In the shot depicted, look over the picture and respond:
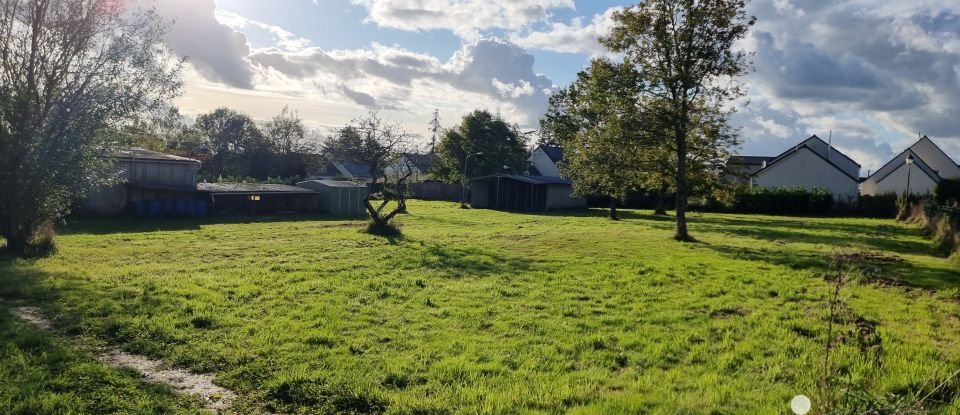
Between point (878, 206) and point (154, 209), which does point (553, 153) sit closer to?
point (878, 206)

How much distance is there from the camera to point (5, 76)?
1522cm

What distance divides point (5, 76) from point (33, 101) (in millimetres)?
999

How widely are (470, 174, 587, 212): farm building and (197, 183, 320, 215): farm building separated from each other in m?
15.5

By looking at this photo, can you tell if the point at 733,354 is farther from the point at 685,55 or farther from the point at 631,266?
the point at 685,55

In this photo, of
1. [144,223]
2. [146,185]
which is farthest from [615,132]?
[146,185]

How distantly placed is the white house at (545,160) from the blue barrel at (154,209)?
43159 mm

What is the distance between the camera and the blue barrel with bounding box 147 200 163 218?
2834cm

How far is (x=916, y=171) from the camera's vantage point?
51781 mm

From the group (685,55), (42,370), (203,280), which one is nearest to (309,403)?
(42,370)

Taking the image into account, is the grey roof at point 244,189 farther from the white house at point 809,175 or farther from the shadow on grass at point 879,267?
the white house at point 809,175

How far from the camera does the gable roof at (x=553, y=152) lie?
6425 cm

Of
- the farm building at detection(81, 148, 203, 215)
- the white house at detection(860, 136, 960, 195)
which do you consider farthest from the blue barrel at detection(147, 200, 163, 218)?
the white house at detection(860, 136, 960, 195)

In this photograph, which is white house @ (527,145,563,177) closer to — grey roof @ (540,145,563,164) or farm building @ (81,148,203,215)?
grey roof @ (540,145,563,164)

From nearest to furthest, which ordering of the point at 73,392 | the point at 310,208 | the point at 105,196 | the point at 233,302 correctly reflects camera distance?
Result: the point at 73,392 → the point at 233,302 → the point at 105,196 → the point at 310,208
